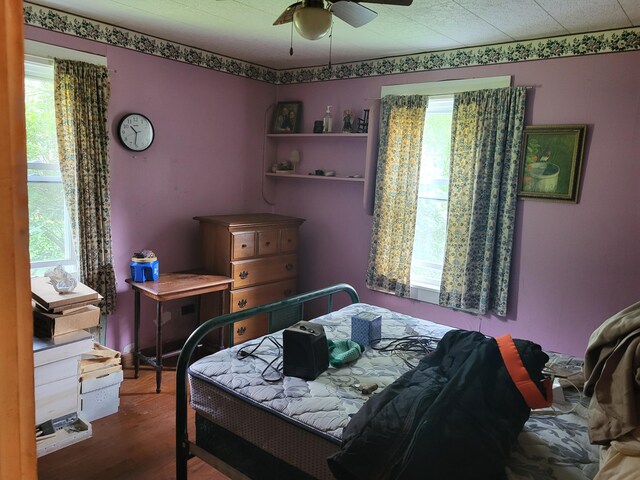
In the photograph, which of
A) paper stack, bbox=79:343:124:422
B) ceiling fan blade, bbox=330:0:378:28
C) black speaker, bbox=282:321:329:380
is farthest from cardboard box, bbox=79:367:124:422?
ceiling fan blade, bbox=330:0:378:28

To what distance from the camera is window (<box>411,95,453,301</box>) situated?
373 cm

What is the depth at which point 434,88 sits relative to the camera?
3664 millimetres

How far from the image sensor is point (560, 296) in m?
3.22

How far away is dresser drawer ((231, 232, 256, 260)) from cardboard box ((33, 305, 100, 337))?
1.26 meters

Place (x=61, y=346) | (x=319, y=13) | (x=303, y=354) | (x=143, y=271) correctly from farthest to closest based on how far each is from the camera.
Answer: (x=143, y=271), (x=61, y=346), (x=303, y=354), (x=319, y=13)

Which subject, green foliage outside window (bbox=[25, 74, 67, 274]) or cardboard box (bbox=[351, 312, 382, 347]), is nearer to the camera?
cardboard box (bbox=[351, 312, 382, 347])

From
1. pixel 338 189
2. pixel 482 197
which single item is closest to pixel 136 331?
pixel 338 189

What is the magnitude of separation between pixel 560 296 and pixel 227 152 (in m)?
3.00

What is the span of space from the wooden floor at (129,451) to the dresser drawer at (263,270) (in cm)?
109

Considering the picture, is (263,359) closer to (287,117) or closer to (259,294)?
(259,294)

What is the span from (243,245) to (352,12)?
84.3 inches

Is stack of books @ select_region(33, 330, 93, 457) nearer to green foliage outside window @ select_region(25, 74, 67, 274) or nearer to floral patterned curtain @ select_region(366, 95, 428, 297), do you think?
green foliage outside window @ select_region(25, 74, 67, 274)

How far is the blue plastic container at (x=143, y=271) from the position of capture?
3.51m

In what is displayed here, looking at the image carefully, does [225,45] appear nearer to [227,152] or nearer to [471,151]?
[227,152]
